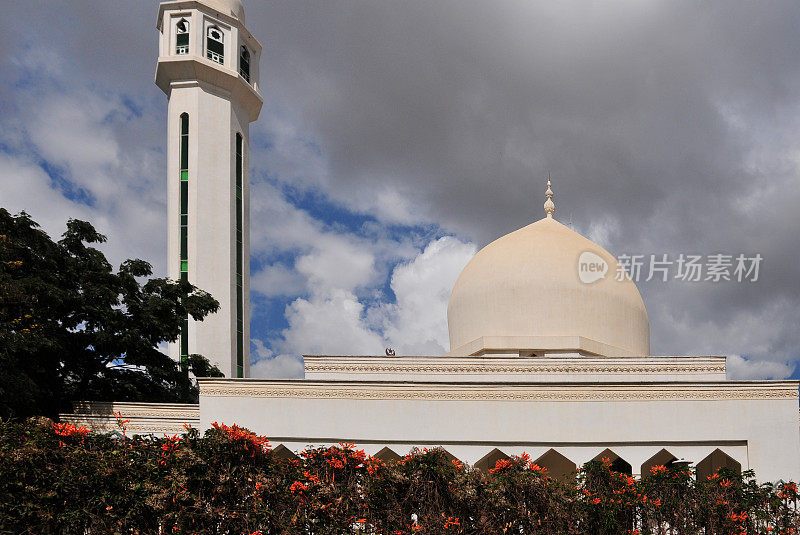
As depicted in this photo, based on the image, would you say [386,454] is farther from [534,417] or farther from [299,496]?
[299,496]

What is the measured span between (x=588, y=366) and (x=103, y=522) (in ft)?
42.0

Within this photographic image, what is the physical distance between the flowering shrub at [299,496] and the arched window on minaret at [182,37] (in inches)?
777

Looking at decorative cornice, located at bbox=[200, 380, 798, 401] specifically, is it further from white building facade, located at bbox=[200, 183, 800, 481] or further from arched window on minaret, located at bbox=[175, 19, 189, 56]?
arched window on minaret, located at bbox=[175, 19, 189, 56]

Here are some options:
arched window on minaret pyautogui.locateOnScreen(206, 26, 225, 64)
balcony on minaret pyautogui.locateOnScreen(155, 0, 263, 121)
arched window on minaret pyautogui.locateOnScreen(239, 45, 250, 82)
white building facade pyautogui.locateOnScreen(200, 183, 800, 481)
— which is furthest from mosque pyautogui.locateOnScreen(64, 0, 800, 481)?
arched window on minaret pyautogui.locateOnScreen(239, 45, 250, 82)

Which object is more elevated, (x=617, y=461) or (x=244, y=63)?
(x=244, y=63)

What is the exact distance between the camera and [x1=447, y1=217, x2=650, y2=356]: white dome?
71.8 feet

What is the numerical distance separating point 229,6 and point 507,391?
19.0 m

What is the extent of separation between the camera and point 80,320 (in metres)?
19.8

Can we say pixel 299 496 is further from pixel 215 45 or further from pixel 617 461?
pixel 215 45

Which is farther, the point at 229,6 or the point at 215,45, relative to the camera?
the point at 229,6

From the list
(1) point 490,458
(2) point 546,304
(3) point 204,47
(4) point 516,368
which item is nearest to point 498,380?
(4) point 516,368

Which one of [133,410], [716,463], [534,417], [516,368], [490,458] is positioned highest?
[516,368]

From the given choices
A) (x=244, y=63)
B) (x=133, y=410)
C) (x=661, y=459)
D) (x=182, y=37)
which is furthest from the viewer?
(x=244, y=63)

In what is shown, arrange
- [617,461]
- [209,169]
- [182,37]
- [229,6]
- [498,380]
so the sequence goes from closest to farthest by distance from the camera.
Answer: [617,461] < [498,380] < [209,169] < [182,37] < [229,6]
